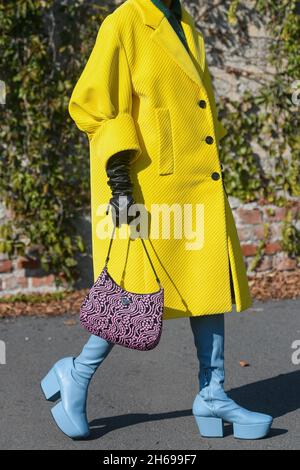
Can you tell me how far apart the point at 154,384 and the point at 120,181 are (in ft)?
4.63

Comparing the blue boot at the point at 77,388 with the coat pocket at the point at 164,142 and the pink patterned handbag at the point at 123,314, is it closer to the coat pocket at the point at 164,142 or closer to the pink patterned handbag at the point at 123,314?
the pink patterned handbag at the point at 123,314

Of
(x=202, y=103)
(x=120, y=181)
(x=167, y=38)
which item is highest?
(x=167, y=38)

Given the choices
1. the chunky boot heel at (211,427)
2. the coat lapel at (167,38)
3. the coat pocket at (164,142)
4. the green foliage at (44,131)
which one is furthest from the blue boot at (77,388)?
the green foliage at (44,131)

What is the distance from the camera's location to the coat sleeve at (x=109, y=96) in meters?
3.70

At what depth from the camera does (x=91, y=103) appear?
378 centimetres

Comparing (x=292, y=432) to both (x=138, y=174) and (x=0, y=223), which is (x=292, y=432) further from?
(x=0, y=223)

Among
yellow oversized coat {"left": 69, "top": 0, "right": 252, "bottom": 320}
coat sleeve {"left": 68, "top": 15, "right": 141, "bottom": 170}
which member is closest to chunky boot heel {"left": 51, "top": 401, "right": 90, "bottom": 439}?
yellow oversized coat {"left": 69, "top": 0, "right": 252, "bottom": 320}

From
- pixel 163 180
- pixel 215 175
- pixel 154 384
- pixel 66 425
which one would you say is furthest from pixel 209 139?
pixel 154 384

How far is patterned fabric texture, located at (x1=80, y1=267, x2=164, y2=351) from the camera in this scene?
368cm

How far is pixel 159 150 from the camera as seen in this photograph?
3789 mm

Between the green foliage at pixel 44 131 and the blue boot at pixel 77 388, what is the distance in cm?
254

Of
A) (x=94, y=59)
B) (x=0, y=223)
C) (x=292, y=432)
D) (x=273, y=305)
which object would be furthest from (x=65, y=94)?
(x=292, y=432)

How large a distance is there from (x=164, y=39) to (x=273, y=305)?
9.37 ft

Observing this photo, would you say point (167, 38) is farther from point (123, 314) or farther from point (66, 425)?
point (66, 425)
